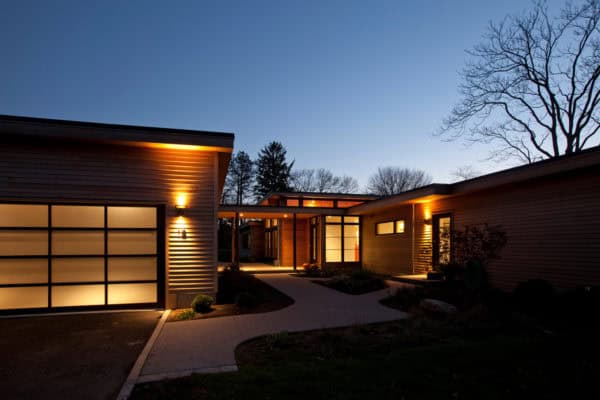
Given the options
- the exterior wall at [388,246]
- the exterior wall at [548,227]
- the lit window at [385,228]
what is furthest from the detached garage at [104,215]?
the lit window at [385,228]

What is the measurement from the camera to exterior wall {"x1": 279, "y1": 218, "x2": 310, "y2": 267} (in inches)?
798

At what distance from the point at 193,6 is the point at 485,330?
624 inches

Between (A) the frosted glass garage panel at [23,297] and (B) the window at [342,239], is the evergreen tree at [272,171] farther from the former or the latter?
(A) the frosted glass garage panel at [23,297]

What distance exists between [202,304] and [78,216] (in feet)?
10.6

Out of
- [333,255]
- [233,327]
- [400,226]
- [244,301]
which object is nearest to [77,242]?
[244,301]

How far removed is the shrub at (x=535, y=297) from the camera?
741 cm

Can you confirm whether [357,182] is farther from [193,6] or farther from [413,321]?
[413,321]

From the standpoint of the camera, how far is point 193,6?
1595 cm

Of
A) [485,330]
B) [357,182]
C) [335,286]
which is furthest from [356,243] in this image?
[357,182]

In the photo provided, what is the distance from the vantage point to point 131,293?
827 centimetres

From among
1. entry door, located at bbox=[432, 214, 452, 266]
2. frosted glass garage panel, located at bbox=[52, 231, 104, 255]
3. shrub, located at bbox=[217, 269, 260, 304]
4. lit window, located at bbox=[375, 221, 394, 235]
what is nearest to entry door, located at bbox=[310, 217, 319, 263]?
lit window, located at bbox=[375, 221, 394, 235]

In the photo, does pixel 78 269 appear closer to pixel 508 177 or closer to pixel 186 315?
pixel 186 315

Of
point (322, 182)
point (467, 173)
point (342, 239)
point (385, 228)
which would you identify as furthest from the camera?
point (322, 182)

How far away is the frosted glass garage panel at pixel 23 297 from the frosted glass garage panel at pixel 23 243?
0.71m
